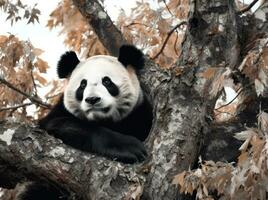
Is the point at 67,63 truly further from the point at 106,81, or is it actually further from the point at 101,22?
the point at 101,22

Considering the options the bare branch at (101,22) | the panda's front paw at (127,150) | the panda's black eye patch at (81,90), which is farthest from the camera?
the bare branch at (101,22)

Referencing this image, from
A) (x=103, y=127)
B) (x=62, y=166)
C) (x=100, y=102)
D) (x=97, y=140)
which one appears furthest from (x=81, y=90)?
(x=62, y=166)

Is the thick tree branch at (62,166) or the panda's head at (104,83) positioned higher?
the panda's head at (104,83)

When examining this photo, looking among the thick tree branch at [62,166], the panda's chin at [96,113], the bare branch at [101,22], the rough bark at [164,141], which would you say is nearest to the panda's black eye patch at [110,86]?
the panda's chin at [96,113]

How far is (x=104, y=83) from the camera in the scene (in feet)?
20.0

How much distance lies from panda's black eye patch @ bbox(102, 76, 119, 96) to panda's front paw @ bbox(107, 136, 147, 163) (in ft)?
3.19

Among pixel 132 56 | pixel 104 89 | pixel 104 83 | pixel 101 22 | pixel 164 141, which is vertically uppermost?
pixel 101 22

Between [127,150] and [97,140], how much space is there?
0.38 metres

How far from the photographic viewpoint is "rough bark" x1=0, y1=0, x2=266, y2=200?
421cm

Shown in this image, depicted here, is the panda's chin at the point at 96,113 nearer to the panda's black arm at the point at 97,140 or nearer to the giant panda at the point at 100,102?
the giant panda at the point at 100,102

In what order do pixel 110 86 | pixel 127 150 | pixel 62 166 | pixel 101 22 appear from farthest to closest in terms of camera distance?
pixel 101 22, pixel 110 86, pixel 127 150, pixel 62 166

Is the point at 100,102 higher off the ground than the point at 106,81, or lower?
lower

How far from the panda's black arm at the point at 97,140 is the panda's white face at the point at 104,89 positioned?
0.24m

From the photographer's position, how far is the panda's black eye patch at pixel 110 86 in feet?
20.0
